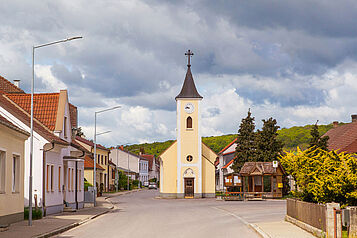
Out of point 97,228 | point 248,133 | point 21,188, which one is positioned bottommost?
point 97,228

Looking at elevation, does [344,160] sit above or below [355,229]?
above

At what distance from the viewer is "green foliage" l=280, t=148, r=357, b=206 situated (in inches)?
698

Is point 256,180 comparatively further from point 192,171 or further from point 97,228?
point 97,228

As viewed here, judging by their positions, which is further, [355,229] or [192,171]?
[192,171]

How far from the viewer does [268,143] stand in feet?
191

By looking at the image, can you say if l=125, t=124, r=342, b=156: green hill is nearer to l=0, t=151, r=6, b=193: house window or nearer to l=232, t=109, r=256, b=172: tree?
l=232, t=109, r=256, b=172: tree

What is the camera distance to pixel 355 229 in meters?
15.5

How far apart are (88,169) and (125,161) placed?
58.2 meters

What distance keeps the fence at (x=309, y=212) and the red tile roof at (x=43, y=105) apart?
52.0 ft

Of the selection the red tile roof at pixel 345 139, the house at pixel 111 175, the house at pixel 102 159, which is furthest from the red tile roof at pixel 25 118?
the house at pixel 111 175

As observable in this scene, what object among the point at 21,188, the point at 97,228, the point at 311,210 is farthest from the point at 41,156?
the point at 311,210

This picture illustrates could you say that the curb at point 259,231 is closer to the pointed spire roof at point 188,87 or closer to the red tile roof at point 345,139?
the red tile roof at point 345,139

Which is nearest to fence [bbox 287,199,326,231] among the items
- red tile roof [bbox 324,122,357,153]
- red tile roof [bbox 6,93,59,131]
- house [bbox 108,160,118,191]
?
red tile roof [bbox 6,93,59,131]

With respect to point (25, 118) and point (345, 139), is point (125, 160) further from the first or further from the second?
point (25, 118)
